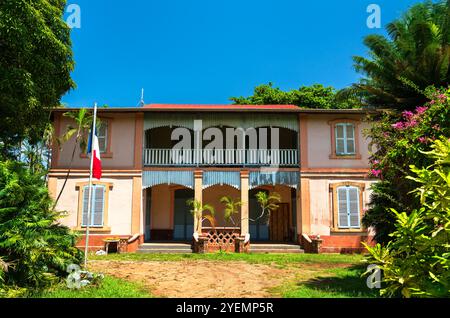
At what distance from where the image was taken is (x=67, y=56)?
13.4 m

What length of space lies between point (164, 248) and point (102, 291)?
7.85m

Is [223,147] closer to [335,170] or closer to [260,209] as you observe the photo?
[260,209]

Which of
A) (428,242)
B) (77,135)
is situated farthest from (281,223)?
(428,242)

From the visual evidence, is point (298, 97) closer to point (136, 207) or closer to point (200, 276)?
point (136, 207)

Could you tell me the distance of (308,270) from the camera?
10656 mm

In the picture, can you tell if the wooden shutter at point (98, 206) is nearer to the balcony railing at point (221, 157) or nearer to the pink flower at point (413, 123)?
the balcony railing at point (221, 157)

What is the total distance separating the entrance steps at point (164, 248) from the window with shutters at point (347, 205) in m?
6.41

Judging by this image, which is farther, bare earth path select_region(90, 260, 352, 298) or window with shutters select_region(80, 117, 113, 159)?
window with shutters select_region(80, 117, 113, 159)

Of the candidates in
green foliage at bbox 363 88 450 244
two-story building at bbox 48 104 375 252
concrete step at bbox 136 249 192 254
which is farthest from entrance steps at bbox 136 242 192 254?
green foliage at bbox 363 88 450 244

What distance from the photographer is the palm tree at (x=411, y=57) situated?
29.3 feet

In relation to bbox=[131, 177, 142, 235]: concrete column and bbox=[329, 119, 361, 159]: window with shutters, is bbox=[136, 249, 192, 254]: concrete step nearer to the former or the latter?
bbox=[131, 177, 142, 235]: concrete column

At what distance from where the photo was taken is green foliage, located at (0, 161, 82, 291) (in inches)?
254

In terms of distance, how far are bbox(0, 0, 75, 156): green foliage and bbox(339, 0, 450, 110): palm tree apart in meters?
9.90

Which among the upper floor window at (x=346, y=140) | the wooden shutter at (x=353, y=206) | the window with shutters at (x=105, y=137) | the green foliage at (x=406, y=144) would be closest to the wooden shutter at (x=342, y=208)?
the wooden shutter at (x=353, y=206)
